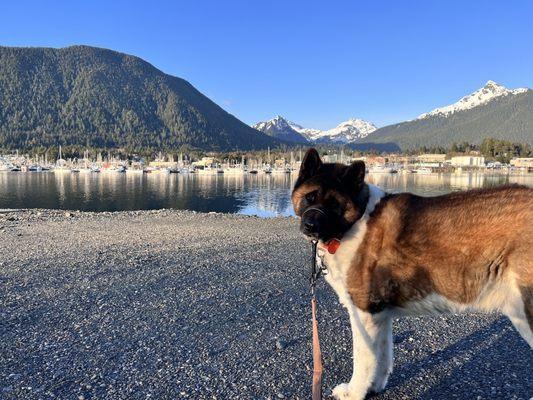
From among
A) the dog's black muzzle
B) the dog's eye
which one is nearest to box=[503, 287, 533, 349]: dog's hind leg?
the dog's black muzzle

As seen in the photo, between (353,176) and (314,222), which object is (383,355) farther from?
(353,176)

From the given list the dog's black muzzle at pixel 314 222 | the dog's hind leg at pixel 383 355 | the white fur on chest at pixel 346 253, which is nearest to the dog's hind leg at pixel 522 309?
the dog's hind leg at pixel 383 355

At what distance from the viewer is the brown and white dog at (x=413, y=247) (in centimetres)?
360

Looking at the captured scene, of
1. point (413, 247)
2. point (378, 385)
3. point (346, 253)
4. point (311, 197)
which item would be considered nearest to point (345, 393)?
point (378, 385)

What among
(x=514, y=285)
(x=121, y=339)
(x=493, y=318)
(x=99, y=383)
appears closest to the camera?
(x=514, y=285)

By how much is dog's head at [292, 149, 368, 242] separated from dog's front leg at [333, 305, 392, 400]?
2.99ft

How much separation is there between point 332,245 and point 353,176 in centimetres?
73

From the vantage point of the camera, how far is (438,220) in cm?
387

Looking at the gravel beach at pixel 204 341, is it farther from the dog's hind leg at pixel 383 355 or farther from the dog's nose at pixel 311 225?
the dog's nose at pixel 311 225

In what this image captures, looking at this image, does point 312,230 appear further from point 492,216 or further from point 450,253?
point 492,216

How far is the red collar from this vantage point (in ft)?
13.6

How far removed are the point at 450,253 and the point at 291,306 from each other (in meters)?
4.74

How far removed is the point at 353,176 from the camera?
4016 millimetres

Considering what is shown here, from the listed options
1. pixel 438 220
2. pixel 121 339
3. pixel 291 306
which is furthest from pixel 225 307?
pixel 438 220
